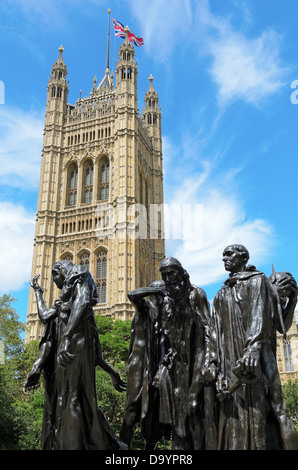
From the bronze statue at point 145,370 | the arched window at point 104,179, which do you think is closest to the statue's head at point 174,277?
the bronze statue at point 145,370

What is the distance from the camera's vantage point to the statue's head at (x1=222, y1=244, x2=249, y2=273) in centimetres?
471

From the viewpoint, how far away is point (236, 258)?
15.5ft

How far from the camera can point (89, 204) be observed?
161 ft

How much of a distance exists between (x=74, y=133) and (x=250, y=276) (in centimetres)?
5088

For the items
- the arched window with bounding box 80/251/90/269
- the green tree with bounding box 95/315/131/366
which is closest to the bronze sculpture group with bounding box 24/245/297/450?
the green tree with bounding box 95/315/131/366

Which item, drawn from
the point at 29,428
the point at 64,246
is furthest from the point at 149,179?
the point at 29,428

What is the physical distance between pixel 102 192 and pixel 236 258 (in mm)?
45821

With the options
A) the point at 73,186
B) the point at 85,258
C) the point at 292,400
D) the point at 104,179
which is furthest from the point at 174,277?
the point at 73,186

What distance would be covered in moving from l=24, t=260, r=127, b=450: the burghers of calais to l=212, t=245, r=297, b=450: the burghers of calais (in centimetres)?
129

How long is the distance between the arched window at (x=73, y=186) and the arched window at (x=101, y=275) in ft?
24.1

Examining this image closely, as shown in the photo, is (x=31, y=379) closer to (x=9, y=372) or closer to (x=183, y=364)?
(x=183, y=364)

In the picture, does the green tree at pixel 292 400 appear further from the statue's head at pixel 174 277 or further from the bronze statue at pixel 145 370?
the statue's head at pixel 174 277

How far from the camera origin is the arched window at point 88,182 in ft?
165

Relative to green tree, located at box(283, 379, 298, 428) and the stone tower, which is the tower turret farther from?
green tree, located at box(283, 379, 298, 428)
